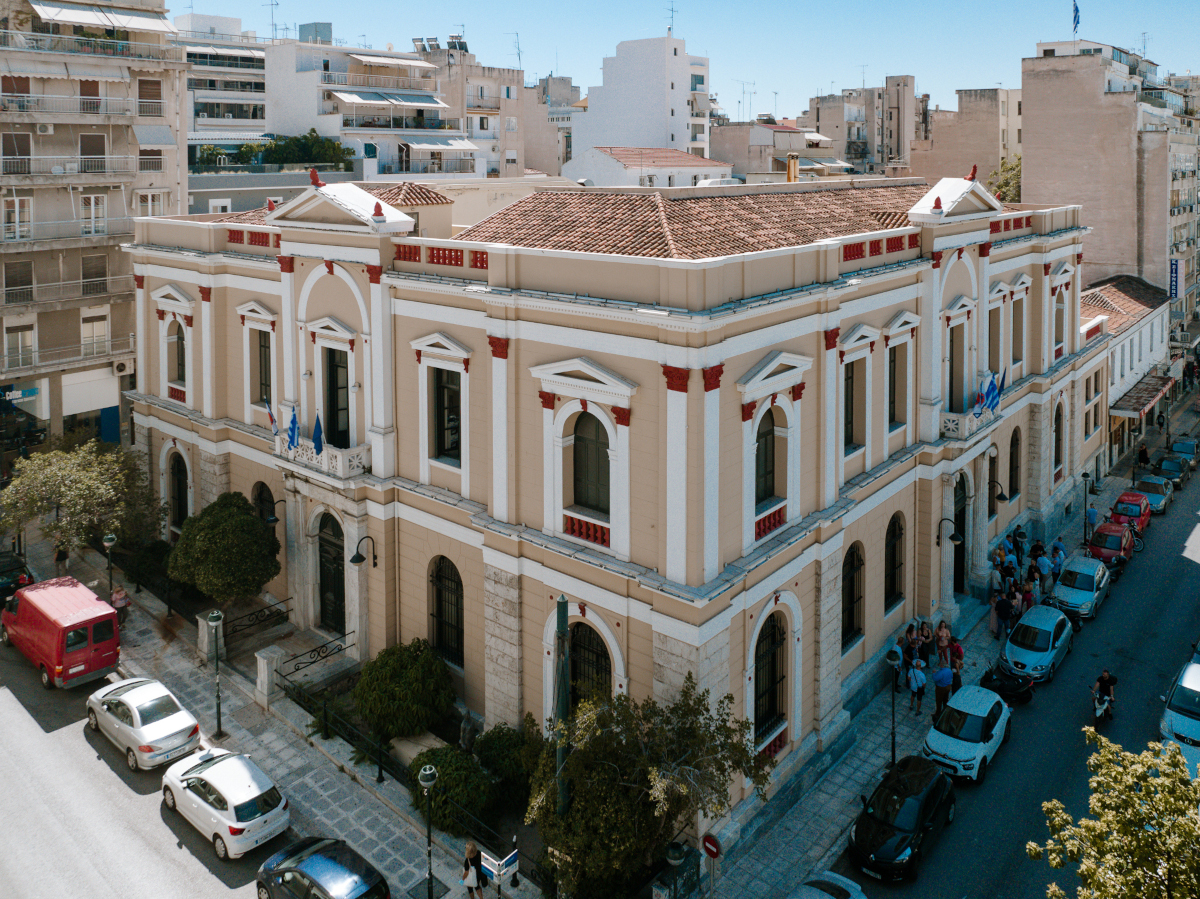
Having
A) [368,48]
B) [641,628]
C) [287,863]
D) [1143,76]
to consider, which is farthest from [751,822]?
[368,48]

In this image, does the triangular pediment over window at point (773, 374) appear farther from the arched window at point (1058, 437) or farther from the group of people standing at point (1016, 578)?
the arched window at point (1058, 437)

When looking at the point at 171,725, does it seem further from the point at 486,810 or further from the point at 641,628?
the point at 641,628

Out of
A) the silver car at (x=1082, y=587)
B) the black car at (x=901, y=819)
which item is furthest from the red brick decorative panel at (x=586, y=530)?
the silver car at (x=1082, y=587)

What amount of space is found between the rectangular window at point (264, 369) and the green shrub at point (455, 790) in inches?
574

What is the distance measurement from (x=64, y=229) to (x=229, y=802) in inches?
1221

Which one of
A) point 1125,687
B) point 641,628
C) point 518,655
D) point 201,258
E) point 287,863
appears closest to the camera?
point 287,863

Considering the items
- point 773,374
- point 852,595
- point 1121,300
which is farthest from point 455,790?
point 1121,300

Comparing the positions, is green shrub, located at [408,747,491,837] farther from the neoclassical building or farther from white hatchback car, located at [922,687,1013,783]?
white hatchback car, located at [922,687,1013,783]

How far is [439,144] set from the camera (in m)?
69.7

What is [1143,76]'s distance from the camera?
6103 centimetres

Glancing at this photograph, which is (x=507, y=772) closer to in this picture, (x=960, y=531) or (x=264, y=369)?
(x=264, y=369)

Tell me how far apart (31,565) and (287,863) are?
21627 millimetres

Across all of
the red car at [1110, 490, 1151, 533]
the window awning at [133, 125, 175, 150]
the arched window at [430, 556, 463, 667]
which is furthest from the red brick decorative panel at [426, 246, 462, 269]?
the red car at [1110, 490, 1151, 533]

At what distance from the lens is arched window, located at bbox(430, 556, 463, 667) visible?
26281 millimetres
